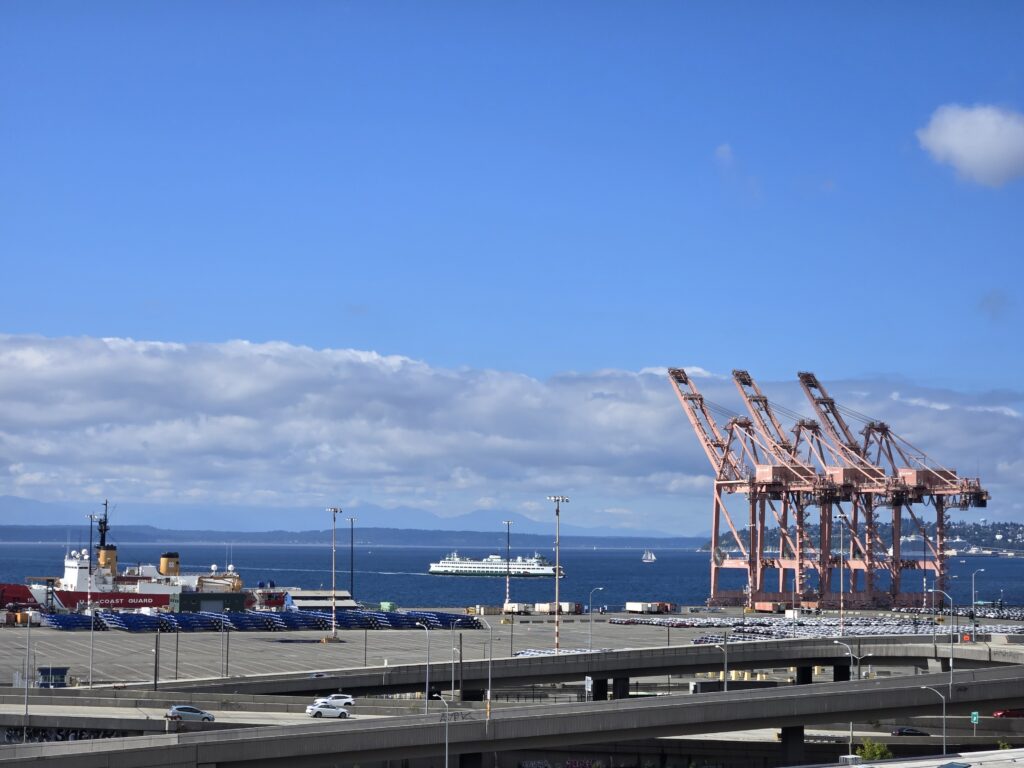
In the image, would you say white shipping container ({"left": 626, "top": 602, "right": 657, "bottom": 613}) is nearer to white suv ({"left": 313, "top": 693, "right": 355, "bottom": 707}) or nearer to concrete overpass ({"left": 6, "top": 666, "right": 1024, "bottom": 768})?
concrete overpass ({"left": 6, "top": 666, "right": 1024, "bottom": 768})

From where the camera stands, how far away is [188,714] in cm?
5569

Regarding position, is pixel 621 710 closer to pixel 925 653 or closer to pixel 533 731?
pixel 533 731

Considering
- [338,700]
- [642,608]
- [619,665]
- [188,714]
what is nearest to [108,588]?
[642,608]

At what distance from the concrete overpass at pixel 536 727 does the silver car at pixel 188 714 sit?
6482mm

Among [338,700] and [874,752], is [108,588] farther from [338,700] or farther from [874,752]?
[874,752]

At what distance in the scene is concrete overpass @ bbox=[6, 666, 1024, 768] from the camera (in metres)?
46.2

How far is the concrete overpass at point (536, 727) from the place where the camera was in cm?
4616

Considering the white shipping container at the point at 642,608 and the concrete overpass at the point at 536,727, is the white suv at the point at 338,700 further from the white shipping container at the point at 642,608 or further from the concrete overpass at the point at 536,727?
the white shipping container at the point at 642,608

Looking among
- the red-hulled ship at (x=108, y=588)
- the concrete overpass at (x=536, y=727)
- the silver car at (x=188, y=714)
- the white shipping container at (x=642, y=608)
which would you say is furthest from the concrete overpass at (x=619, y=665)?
the red-hulled ship at (x=108, y=588)

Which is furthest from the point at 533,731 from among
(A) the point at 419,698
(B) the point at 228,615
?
(B) the point at 228,615

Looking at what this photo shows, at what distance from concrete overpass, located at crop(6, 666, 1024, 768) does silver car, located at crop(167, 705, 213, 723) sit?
21.3 feet

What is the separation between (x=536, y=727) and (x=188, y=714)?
14.5 meters

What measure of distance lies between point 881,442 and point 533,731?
11481cm

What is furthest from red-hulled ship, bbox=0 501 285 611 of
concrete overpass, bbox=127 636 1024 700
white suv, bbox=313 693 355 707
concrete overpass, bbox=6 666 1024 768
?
concrete overpass, bbox=6 666 1024 768
